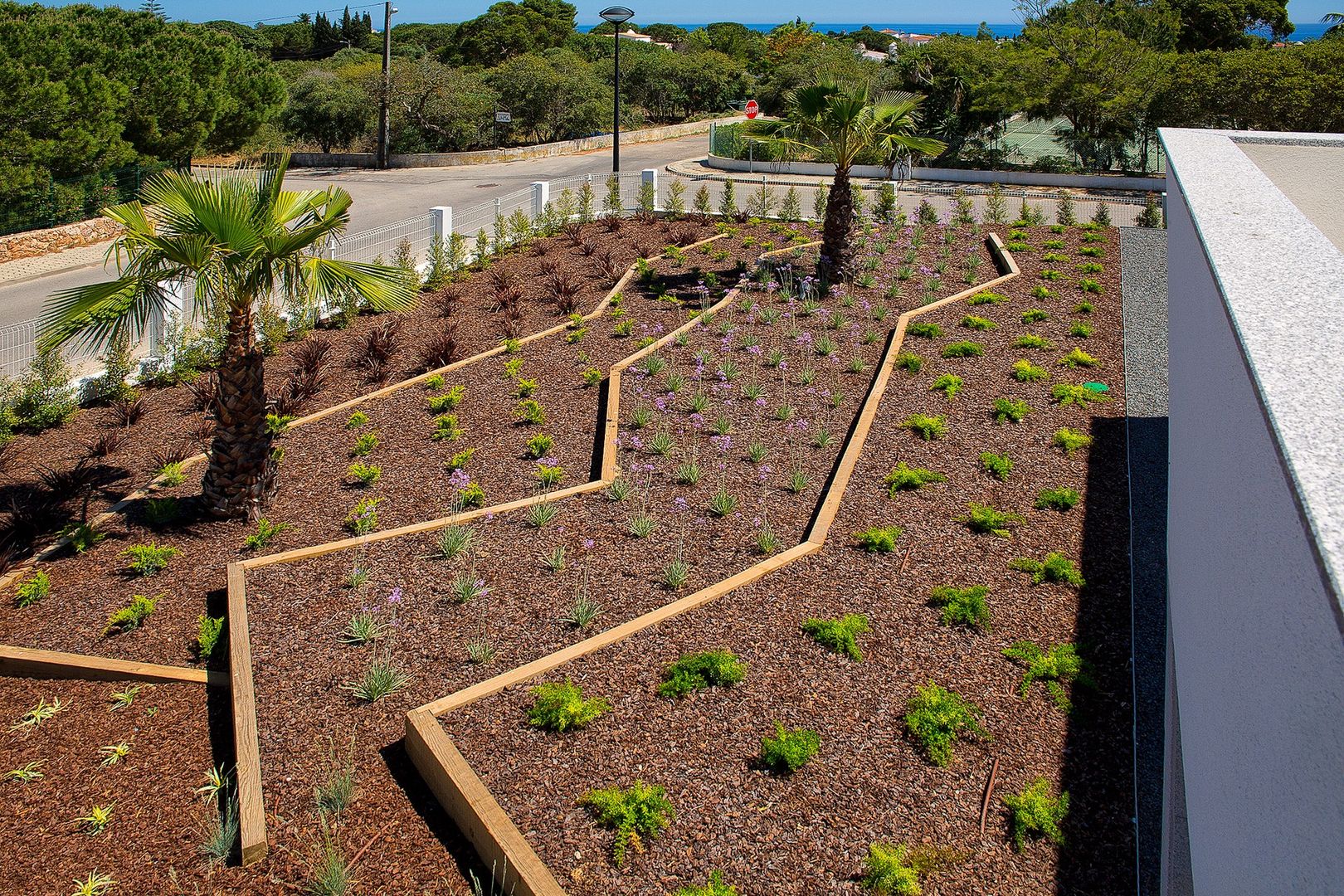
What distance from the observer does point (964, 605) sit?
5875 millimetres

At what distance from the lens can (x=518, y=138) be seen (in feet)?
131

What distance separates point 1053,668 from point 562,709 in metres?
2.67

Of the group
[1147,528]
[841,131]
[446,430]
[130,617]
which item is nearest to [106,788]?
[130,617]

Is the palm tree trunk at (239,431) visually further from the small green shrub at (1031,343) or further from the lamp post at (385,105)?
the lamp post at (385,105)

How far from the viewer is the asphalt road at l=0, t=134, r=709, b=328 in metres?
17.0

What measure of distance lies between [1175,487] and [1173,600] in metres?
0.75

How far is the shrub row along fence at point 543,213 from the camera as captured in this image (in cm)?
1123

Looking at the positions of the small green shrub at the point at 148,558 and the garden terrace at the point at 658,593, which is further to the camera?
the small green shrub at the point at 148,558

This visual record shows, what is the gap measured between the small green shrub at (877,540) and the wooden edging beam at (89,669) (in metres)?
4.06

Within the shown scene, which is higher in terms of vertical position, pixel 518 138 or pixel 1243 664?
pixel 518 138

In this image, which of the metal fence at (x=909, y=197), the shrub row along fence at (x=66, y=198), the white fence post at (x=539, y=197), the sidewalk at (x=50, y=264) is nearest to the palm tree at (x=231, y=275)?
the white fence post at (x=539, y=197)

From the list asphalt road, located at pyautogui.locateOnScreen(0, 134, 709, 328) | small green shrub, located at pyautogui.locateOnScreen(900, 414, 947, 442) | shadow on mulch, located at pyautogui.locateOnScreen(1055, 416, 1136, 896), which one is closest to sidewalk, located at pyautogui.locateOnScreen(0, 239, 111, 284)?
asphalt road, located at pyautogui.locateOnScreen(0, 134, 709, 328)

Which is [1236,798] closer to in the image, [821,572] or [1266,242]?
[1266,242]

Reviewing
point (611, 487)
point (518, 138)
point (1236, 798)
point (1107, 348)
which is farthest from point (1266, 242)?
point (518, 138)
